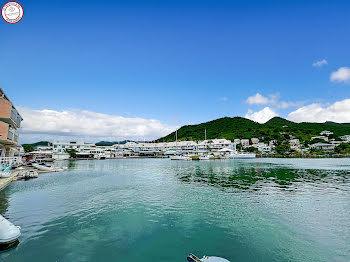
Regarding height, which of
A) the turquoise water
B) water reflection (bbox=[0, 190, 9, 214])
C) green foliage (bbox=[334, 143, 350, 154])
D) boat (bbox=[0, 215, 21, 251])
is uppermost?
green foliage (bbox=[334, 143, 350, 154])

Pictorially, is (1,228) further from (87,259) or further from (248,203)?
(248,203)

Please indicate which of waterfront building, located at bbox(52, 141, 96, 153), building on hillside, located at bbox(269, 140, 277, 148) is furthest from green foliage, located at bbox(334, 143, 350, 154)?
waterfront building, located at bbox(52, 141, 96, 153)

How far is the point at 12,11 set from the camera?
8.78 m

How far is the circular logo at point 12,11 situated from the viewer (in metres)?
8.69

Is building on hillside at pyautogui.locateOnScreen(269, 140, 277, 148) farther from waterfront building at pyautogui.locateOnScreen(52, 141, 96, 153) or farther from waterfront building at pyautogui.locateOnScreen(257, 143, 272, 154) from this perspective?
waterfront building at pyautogui.locateOnScreen(52, 141, 96, 153)

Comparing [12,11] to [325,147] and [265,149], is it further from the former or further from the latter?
[325,147]

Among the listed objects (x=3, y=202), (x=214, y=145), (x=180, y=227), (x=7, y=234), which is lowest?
(x=180, y=227)

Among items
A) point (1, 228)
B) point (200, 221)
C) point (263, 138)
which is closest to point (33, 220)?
point (1, 228)

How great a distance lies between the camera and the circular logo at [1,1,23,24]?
8.69 meters

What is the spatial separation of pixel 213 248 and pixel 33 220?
11.0 metres

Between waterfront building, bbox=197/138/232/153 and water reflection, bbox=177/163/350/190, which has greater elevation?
waterfront building, bbox=197/138/232/153

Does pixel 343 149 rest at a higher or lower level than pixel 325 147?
lower

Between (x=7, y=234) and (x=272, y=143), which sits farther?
(x=272, y=143)

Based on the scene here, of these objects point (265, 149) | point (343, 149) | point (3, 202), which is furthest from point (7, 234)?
point (343, 149)
